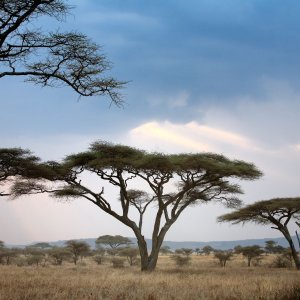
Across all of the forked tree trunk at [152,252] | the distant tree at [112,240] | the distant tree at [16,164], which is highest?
the distant tree at [16,164]

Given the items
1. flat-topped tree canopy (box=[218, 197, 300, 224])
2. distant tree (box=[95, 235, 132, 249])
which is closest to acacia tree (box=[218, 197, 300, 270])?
flat-topped tree canopy (box=[218, 197, 300, 224])

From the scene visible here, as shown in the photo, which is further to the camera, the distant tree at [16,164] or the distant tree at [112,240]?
the distant tree at [112,240]

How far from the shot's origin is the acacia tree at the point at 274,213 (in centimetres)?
2845

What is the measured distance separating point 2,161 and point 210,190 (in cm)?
1287

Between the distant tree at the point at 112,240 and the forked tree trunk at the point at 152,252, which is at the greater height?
the forked tree trunk at the point at 152,252

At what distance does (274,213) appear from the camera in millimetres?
30656

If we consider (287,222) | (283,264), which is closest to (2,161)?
(287,222)

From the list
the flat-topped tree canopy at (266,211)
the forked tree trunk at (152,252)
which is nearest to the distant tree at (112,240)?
the flat-topped tree canopy at (266,211)

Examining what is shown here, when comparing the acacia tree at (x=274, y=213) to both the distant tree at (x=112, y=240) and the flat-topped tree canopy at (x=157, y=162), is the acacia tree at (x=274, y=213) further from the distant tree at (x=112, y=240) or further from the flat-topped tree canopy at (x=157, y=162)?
the distant tree at (x=112, y=240)

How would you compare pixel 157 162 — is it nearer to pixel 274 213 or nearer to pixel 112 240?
pixel 274 213

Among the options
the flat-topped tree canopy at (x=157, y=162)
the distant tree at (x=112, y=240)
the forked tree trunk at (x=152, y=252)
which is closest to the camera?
the flat-topped tree canopy at (x=157, y=162)

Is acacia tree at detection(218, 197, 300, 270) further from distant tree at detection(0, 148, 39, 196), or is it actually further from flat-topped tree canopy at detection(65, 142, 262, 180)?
distant tree at detection(0, 148, 39, 196)

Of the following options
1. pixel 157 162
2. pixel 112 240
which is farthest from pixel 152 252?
pixel 112 240

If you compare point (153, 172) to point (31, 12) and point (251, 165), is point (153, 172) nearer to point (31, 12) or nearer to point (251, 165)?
point (251, 165)
